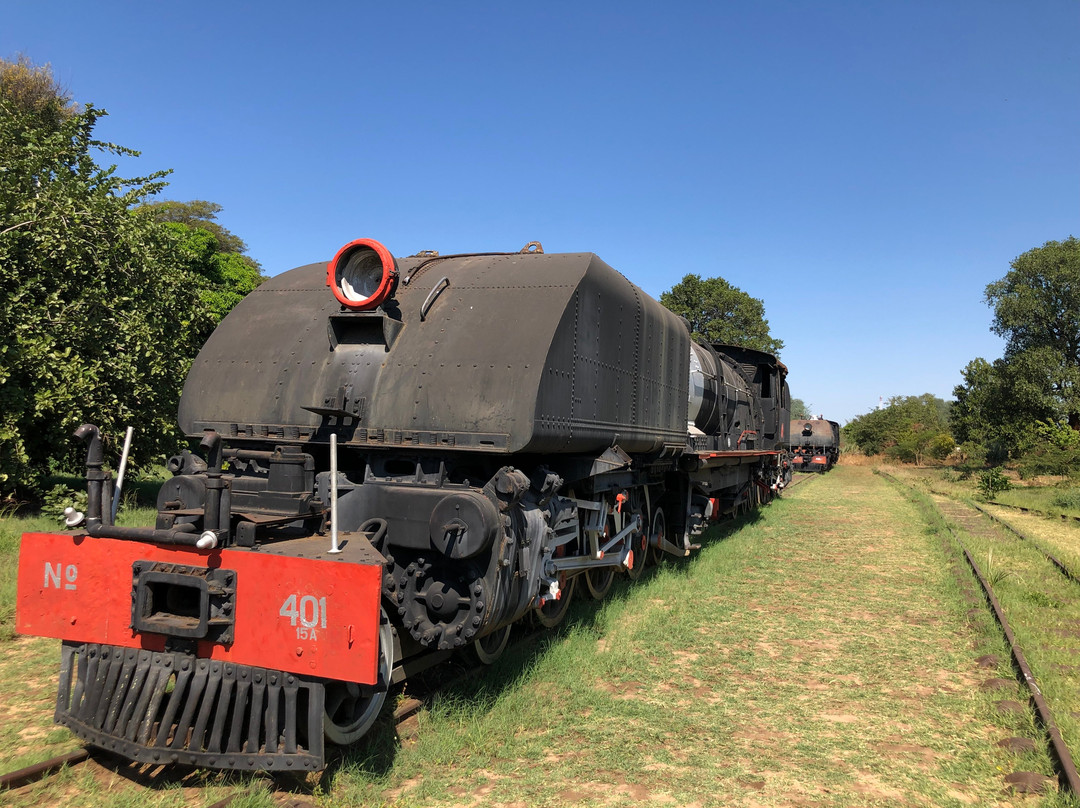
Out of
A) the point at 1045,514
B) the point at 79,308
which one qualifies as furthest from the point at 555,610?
the point at 1045,514

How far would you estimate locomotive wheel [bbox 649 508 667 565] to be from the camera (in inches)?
340

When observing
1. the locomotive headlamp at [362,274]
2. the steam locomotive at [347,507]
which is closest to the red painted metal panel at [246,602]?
the steam locomotive at [347,507]

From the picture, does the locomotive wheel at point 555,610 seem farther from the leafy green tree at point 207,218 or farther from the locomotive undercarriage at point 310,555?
the leafy green tree at point 207,218

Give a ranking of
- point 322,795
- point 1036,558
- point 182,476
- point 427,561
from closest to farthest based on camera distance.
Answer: point 322,795 → point 182,476 → point 427,561 → point 1036,558

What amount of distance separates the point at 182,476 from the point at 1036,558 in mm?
11886

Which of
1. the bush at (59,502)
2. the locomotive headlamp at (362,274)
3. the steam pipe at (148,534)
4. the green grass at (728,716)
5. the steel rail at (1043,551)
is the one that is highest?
the locomotive headlamp at (362,274)

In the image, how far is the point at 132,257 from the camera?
34.2 ft

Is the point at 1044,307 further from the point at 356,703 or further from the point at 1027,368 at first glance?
the point at 356,703

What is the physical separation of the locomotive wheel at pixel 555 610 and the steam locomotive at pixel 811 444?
32.4 m

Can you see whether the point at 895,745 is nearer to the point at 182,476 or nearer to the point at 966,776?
the point at 966,776

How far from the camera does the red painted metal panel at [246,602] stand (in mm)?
3377

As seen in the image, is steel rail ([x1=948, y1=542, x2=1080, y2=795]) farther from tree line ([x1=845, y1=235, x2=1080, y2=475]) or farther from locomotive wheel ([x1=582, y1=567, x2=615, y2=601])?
tree line ([x1=845, y1=235, x2=1080, y2=475])

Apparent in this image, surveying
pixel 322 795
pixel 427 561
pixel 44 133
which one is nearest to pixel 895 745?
pixel 427 561

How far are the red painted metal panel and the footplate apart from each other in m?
0.09
